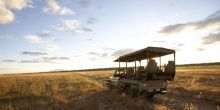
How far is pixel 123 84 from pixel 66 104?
19.6ft

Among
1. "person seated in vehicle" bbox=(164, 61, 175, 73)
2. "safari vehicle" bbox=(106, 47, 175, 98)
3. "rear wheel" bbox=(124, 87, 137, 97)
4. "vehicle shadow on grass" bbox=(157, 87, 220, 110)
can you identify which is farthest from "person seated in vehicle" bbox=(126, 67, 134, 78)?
"person seated in vehicle" bbox=(164, 61, 175, 73)

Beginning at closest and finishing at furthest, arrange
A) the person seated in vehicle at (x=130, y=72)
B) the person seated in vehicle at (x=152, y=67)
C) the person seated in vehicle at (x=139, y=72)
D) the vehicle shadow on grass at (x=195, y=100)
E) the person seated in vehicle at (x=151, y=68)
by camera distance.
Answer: the vehicle shadow on grass at (x=195, y=100)
the person seated in vehicle at (x=151, y=68)
the person seated in vehicle at (x=152, y=67)
the person seated in vehicle at (x=139, y=72)
the person seated in vehicle at (x=130, y=72)

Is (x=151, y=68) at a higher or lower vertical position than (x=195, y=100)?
higher

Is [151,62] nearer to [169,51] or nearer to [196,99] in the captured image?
[169,51]

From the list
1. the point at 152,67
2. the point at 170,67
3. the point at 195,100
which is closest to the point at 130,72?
the point at 152,67

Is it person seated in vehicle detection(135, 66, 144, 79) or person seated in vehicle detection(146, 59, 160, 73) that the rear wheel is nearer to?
person seated in vehicle detection(135, 66, 144, 79)

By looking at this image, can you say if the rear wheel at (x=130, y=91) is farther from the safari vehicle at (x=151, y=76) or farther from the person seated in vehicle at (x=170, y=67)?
the person seated in vehicle at (x=170, y=67)

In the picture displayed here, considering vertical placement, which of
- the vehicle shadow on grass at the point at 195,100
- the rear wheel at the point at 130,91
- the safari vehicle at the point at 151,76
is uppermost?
the safari vehicle at the point at 151,76

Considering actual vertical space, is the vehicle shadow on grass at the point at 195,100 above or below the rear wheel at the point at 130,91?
below

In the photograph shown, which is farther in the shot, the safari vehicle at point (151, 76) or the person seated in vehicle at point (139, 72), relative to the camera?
the person seated in vehicle at point (139, 72)

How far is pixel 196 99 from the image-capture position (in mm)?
16656

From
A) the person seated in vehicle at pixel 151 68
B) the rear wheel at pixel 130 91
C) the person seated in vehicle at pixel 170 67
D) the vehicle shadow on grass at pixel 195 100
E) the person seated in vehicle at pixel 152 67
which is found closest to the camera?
the vehicle shadow on grass at pixel 195 100

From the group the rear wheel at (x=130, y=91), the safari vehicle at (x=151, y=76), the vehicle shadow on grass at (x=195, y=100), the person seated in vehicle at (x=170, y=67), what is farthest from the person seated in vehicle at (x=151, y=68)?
the rear wheel at (x=130, y=91)

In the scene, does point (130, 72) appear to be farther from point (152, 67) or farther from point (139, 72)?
point (152, 67)
